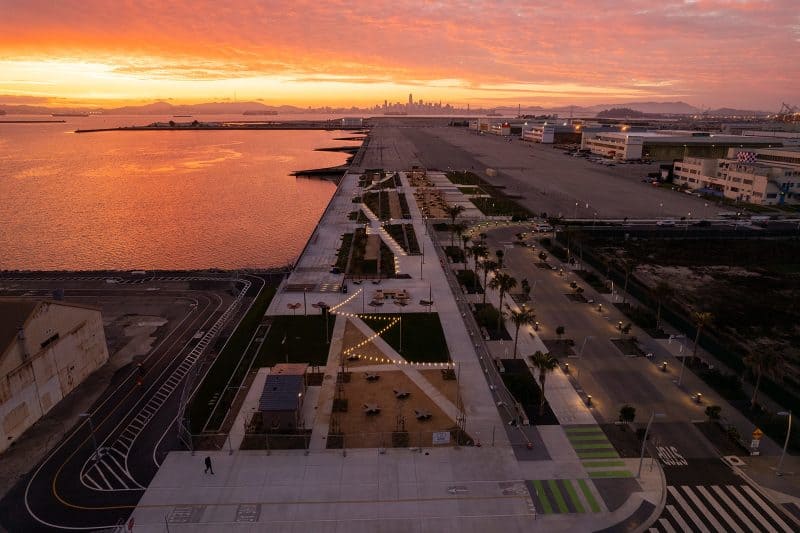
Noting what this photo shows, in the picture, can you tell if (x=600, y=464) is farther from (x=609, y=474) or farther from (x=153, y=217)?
(x=153, y=217)

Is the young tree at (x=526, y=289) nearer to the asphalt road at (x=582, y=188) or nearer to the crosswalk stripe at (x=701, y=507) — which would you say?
the crosswalk stripe at (x=701, y=507)

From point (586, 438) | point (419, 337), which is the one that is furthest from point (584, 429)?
point (419, 337)

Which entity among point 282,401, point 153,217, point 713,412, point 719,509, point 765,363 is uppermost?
point 765,363

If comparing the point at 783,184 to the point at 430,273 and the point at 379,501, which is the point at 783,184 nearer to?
the point at 430,273

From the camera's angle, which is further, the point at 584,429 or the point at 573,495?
the point at 584,429

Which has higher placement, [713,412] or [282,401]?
[713,412]

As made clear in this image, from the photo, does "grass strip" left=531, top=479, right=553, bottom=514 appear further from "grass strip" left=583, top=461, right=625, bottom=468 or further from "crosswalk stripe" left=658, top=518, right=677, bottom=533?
"crosswalk stripe" left=658, top=518, right=677, bottom=533

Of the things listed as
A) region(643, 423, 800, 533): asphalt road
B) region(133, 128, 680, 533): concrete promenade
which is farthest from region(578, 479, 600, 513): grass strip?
region(643, 423, 800, 533): asphalt road
